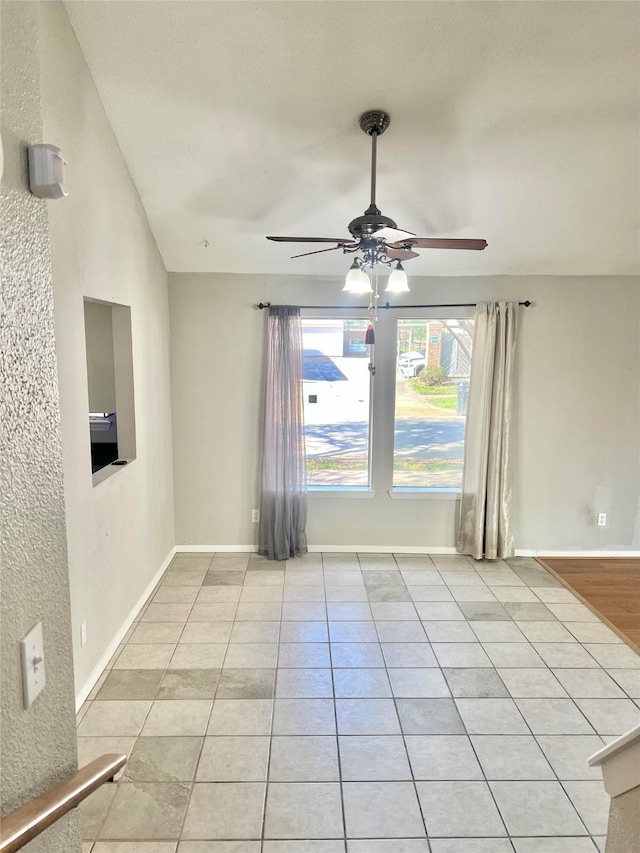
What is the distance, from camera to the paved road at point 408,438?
4.38 metres

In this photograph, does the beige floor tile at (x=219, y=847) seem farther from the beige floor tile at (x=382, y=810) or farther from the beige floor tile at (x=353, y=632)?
the beige floor tile at (x=353, y=632)

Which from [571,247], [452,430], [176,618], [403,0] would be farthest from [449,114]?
[176,618]

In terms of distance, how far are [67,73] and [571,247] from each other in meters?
3.44

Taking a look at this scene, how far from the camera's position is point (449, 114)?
8.45 feet

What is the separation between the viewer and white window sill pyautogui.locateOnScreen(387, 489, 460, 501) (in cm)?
436

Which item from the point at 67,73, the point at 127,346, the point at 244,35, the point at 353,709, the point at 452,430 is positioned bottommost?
the point at 353,709

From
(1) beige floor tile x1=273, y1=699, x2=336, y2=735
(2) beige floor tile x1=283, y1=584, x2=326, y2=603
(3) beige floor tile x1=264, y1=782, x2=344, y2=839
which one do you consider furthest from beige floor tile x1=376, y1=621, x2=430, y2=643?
(3) beige floor tile x1=264, y1=782, x2=344, y2=839

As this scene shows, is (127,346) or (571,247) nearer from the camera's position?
(127,346)

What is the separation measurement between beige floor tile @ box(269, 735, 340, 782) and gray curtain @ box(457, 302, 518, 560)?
8.01ft

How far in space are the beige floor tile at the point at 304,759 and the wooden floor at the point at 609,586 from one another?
2084 millimetres

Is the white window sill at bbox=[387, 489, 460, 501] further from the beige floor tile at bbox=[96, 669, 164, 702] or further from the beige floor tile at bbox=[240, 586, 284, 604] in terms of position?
the beige floor tile at bbox=[96, 669, 164, 702]

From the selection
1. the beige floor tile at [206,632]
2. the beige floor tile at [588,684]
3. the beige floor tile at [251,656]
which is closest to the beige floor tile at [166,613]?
the beige floor tile at [206,632]

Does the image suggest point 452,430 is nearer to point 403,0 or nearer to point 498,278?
point 498,278

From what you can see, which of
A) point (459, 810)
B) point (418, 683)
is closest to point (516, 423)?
point (418, 683)
